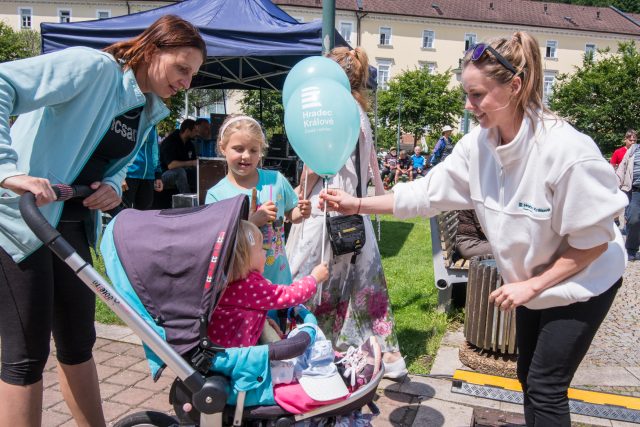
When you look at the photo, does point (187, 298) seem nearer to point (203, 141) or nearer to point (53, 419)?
point (53, 419)

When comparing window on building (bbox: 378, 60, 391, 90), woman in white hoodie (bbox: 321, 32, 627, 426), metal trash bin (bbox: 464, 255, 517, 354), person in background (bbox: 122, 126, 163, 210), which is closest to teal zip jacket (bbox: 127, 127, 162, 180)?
person in background (bbox: 122, 126, 163, 210)

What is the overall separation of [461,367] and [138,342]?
8.08 ft

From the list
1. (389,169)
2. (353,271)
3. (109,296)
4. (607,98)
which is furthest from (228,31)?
(607,98)

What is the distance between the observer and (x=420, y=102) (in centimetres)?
3928

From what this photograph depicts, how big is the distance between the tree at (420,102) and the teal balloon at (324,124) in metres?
36.9

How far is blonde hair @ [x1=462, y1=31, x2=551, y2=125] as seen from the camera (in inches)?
80.7

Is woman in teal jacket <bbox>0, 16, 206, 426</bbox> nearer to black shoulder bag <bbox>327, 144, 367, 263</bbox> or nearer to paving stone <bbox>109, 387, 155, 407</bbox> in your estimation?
paving stone <bbox>109, 387, 155, 407</bbox>

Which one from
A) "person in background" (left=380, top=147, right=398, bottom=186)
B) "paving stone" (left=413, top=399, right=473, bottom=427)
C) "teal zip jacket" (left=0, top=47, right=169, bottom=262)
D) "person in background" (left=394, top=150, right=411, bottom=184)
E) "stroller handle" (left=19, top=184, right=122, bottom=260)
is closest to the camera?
"stroller handle" (left=19, top=184, right=122, bottom=260)

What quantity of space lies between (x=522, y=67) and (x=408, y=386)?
2.26 metres

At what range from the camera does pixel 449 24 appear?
52.4m

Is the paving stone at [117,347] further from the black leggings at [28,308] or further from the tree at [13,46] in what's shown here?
the tree at [13,46]

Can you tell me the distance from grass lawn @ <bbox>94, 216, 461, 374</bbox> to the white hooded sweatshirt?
6.09 ft

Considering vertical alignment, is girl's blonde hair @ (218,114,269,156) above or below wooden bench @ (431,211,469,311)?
above

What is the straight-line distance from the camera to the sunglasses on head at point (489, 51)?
6.68ft
